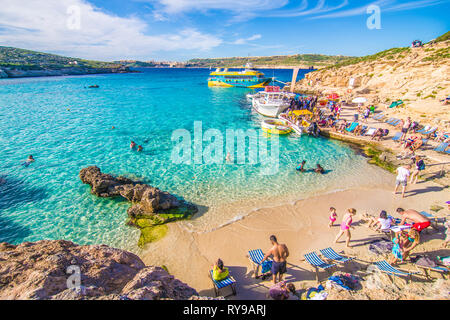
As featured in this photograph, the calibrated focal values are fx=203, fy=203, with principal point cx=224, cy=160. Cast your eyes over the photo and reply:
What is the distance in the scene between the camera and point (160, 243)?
9008 millimetres

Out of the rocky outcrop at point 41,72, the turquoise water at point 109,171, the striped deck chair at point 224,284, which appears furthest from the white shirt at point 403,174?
the rocky outcrop at point 41,72

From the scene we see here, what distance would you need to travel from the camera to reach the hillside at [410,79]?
71.1ft

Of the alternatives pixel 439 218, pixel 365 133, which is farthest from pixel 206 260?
pixel 365 133

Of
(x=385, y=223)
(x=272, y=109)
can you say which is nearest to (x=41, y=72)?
(x=272, y=109)

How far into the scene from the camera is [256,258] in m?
7.43

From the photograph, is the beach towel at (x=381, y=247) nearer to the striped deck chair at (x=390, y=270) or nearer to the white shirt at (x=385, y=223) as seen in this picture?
the white shirt at (x=385, y=223)

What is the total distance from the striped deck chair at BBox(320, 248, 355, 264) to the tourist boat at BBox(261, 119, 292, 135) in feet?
53.8

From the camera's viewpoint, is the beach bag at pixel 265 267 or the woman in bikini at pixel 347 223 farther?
the woman in bikini at pixel 347 223

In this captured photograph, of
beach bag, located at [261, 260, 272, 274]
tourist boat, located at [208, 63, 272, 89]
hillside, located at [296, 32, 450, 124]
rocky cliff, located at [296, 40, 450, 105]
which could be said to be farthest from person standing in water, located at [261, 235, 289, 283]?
tourist boat, located at [208, 63, 272, 89]
